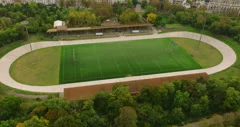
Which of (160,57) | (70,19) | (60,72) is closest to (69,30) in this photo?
(70,19)

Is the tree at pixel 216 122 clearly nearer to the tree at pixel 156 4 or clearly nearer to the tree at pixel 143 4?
the tree at pixel 156 4

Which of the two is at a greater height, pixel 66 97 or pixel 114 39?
pixel 114 39

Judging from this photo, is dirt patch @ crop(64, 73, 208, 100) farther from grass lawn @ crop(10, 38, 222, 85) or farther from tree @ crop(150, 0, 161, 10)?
tree @ crop(150, 0, 161, 10)

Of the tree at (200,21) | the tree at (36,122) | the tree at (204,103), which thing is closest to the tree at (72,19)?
the tree at (200,21)

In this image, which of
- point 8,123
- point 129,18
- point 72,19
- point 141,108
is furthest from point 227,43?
point 8,123

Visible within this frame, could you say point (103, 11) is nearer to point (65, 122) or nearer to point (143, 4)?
point (143, 4)

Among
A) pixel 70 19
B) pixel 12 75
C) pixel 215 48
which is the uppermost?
pixel 70 19

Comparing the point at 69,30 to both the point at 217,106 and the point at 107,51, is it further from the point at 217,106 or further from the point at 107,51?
the point at 217,106
